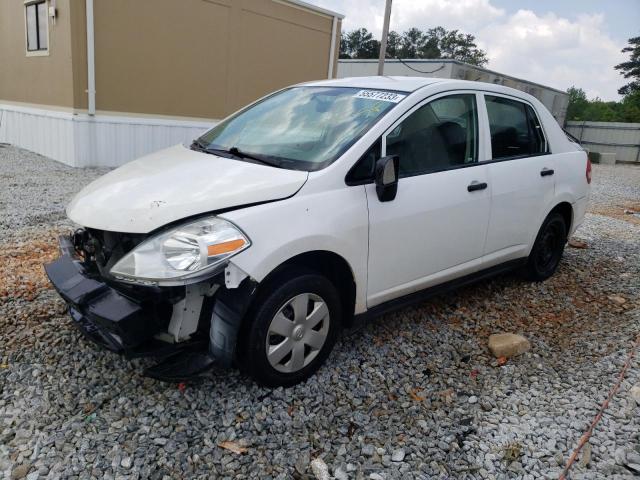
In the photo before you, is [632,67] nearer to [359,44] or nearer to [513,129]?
[359,44]

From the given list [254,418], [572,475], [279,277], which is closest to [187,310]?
[279,277]

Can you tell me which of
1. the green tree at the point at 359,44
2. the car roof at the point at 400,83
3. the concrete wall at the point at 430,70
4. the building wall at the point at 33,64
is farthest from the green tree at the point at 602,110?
the car roof at the point at 400,83

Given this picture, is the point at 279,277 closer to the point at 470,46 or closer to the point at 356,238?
the point at 356,238

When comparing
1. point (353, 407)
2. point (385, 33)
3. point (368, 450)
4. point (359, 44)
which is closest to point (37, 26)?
point (385, 33)

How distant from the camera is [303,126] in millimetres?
3506

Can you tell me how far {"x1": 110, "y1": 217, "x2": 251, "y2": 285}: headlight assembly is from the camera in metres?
2.49

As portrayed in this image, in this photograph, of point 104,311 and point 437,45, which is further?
point 437,45

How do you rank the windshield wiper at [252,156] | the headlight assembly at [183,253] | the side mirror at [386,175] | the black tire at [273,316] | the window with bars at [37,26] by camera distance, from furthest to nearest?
the window with bars at [37,26]
the windshield wiper at [252,156]
the side mirror at [386,175]
the black tire at [273,316]
the headlight assembly at [183,253]

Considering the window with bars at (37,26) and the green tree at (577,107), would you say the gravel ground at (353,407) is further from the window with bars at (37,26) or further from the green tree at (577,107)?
the green tree at (577,107)

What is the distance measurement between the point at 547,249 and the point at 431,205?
7.30 ft

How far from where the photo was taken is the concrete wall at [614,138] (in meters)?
27.9

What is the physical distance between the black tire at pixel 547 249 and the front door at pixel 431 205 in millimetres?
Answer: 1068

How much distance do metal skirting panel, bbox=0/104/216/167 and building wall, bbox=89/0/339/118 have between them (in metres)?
0.27

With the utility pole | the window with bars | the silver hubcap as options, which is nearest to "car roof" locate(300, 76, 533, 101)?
the silver hubcap
